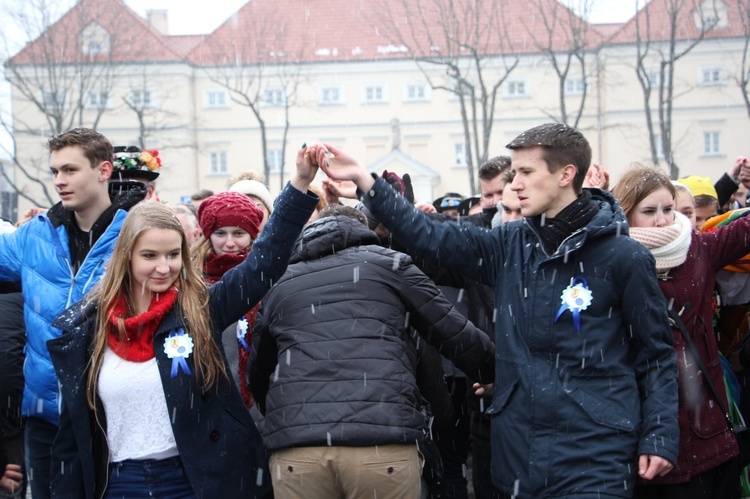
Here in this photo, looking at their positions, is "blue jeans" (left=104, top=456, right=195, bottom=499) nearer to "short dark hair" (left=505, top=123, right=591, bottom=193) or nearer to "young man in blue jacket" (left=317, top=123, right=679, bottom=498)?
"young man in blue jacket" (left=317, top=123, right=679, bottom=498)

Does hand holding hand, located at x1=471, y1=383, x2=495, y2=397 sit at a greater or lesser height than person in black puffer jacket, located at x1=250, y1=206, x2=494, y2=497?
lesser

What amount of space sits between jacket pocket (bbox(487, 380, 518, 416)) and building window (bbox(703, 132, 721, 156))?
48.6 metres

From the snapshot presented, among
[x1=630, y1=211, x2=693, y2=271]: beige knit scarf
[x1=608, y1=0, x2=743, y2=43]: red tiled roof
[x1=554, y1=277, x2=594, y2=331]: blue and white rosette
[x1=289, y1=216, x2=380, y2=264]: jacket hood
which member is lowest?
[x1=554, y1=277, x2=594, y2=331]: blue and white rosette

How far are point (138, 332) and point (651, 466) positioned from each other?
225 centimetres

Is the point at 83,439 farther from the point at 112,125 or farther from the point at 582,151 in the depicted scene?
the point at 112,125

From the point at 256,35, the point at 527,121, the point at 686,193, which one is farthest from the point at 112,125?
the point at 686,193

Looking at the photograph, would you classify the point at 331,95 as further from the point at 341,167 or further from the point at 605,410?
the point at 605,410

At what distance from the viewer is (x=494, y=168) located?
272 inches

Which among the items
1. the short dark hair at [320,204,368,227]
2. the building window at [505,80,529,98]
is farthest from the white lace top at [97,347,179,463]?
the building window at [505,80,529,98]

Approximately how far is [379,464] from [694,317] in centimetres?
189

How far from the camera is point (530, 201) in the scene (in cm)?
370

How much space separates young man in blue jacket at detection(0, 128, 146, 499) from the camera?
167 inches

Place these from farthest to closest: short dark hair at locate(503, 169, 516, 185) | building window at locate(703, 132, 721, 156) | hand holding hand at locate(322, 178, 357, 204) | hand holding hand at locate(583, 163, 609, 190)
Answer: building window at locate(703, 132, 721, 156) → short dark hair at locate(503, 169, 516, 185) → hand holding hand at locate(583, 163, 609, 190) → hand holding hand at locate(322, 178, 357, 204)

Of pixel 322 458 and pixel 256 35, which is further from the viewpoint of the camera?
pixel 256 35
